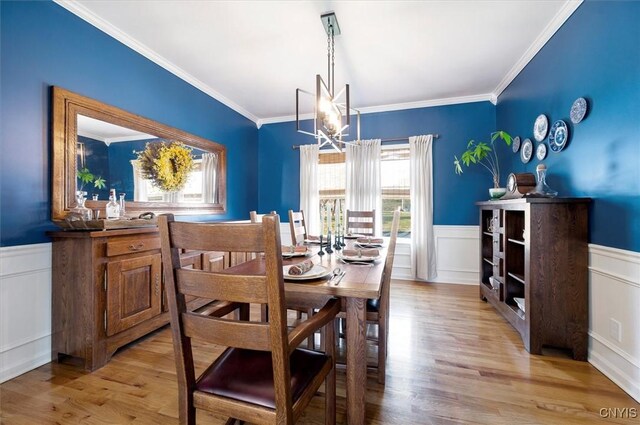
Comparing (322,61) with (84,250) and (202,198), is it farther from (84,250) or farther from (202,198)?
(84,250)

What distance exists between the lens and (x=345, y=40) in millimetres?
2527

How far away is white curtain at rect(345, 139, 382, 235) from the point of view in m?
4.11

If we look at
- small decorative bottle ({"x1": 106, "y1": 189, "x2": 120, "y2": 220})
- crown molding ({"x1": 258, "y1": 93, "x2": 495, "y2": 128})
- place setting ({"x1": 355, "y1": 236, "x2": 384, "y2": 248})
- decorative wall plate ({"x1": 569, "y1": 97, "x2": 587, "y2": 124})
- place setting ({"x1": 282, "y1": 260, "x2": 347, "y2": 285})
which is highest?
crown molding ({"x1": 258, "y1": 93, "x2": 495, "y2": 128})

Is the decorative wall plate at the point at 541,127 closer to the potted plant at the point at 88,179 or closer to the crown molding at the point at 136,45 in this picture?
the crown molding at the point at 136,45

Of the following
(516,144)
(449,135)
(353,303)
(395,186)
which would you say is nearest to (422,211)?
(395,186)

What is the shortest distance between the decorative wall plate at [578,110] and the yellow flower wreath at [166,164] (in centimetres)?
369

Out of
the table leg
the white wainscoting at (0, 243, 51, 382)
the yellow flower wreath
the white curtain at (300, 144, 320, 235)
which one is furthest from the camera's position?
the white curtain at (300, 144, 320, 235)

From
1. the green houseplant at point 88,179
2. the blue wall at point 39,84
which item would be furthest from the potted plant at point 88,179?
the blue wall at point 39,84

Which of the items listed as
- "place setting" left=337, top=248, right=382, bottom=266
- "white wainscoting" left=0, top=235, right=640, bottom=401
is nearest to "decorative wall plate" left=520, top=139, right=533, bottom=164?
"white wainscoting" left=0, top=235, right=640, bottom=401

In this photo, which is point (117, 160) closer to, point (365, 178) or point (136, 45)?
point (136, 45)

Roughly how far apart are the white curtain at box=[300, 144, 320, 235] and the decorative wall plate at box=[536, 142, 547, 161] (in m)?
2.87

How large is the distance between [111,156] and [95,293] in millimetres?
1261

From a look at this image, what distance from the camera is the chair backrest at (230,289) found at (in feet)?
2.52

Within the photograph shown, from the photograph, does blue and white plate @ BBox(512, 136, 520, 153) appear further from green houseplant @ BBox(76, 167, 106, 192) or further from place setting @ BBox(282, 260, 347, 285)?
green houseplant @ BBox(76, 167, 106, 192)
